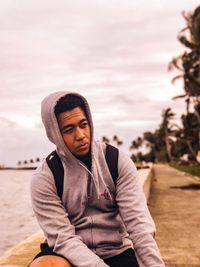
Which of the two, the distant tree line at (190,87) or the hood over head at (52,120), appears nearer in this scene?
the hood over head at (52,120)

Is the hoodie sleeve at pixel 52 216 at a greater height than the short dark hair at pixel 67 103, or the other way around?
the short dark hair at pixel 67 103

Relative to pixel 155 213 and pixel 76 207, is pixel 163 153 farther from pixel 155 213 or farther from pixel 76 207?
pixel 76 207

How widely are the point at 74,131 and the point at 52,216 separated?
1.54 ft

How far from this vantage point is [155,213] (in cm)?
948

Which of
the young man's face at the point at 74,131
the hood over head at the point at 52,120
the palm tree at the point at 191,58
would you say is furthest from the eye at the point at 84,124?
the palm tree at the point at 191,58

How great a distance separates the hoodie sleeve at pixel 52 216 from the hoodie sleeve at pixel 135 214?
26 centimetres

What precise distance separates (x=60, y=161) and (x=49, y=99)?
360 millimetres

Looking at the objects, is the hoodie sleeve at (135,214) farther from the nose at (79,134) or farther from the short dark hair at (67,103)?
the short dark hair at (67,103)

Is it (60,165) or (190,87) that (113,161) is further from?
(190,87)

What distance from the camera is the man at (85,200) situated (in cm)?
247

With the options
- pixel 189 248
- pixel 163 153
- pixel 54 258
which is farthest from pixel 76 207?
pixel 163 153

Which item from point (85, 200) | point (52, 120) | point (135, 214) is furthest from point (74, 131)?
point (135, 214)

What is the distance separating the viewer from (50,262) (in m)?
2.31

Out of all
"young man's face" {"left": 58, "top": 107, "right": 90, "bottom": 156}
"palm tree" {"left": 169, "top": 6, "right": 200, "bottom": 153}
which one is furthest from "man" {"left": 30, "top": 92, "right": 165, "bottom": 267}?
"palm tree" {"left": 169, "top": 6, "right": 200, "bottom": 153}
